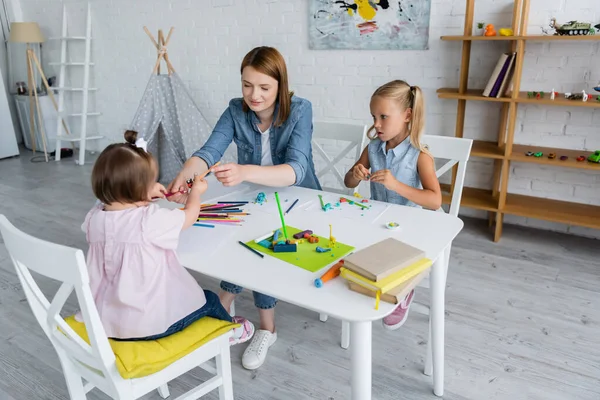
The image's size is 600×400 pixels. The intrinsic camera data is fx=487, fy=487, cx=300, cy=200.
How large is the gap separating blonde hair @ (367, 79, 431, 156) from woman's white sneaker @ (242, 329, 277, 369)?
92cm

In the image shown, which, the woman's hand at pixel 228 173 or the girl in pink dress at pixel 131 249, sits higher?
the woman's hand at pixel 228 173

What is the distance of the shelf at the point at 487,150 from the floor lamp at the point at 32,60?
4016 mm

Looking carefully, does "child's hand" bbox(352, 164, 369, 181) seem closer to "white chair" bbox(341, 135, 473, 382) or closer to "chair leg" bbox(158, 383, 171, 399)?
"white chair" bbox(341, 135, 473, 382)

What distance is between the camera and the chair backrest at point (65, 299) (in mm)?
977

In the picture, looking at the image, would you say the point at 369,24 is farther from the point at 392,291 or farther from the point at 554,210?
the point at 392,291

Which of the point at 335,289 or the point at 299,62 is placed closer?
the point at 335,289

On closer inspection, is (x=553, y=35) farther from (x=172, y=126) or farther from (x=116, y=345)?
(x=172, y=126)

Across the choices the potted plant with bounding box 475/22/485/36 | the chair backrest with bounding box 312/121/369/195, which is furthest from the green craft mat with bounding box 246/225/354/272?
the potted plant with bounding box 475/22/485/36

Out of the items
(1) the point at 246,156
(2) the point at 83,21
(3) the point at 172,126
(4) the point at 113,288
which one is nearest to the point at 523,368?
(1) the point at 246,156

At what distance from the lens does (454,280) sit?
2.40m

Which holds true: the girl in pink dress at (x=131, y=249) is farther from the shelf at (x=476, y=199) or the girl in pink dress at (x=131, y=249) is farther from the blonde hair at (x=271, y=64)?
the shelf at (x=476, y=199)

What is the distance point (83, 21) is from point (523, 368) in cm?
471

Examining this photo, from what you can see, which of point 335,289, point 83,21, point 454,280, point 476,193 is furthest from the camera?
point 83,21

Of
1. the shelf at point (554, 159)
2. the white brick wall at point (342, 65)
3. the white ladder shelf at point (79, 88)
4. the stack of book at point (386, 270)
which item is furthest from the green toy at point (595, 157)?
the white ladder shelf at point (79, 88)
